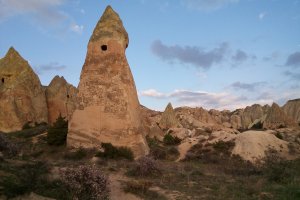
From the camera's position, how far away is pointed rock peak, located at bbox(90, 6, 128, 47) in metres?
20.6

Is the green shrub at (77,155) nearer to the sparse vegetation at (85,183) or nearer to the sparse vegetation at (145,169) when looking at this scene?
the sparse vegetation at (145,169)

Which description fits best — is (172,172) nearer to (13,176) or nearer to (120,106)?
(120,106)

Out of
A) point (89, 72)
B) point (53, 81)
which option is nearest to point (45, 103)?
point (53, 81)

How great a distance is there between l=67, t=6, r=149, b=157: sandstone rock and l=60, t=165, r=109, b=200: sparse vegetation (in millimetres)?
9771

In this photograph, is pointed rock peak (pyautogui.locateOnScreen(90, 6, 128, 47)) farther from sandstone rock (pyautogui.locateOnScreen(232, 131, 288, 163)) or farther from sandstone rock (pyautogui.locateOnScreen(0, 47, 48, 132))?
sandstone rock (pyautogui.locateOnScreen(0, 47, 48, 132))

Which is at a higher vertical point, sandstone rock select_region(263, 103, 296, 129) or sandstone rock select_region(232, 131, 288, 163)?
sandstone rock select_region(263, 103, 296, 129)

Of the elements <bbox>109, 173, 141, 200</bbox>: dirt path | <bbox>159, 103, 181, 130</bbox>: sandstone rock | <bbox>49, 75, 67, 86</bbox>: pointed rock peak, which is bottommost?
<bbox>109, 173, 141, 200</bbox>: dirt path

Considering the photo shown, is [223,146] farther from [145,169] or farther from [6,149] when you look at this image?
[6,149]

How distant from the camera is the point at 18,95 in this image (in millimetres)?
32562

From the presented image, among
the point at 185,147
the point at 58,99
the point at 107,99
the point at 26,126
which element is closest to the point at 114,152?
the point at 107,99

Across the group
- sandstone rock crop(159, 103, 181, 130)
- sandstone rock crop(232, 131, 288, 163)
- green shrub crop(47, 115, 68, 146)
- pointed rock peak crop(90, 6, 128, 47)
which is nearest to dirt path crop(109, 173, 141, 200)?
green shrub crop(47, 115, 68, 146)

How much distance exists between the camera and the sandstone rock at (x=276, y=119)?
1836 inches

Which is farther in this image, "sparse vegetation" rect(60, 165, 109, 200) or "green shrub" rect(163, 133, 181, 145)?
"green shrub" rect(163, 133, 181, 145)

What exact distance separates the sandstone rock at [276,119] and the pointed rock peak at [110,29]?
104 ft
